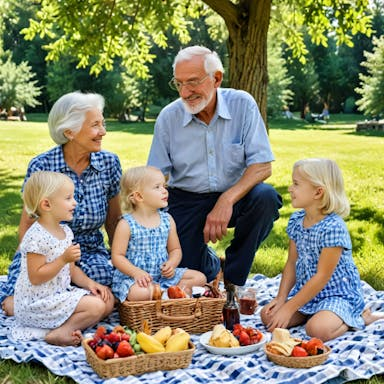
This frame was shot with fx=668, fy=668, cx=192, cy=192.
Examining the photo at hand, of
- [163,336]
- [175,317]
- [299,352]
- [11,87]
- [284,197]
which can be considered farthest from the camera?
[11,87]

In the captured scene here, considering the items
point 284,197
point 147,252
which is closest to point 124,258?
point 147,252

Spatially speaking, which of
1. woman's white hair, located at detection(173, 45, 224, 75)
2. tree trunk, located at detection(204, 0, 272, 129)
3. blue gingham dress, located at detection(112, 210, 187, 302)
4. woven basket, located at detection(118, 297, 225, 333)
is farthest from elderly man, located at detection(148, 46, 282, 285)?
tree trunk, located at detection(204, 0, 272, 129)

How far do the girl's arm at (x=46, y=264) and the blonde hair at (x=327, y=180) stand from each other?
4.70ft

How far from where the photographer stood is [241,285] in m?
4.86

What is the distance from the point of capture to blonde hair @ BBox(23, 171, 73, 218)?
3783mm

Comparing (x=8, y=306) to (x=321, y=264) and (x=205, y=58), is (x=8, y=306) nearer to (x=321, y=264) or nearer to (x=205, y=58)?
(x=321, y=264)

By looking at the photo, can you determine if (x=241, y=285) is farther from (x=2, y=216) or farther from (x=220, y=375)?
(x=2, y=216)

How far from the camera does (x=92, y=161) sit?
14.4ft

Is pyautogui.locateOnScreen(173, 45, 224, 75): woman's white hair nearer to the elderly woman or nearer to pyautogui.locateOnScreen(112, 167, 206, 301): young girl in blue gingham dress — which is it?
the elderly woman

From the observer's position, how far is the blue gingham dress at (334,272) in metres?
3.94

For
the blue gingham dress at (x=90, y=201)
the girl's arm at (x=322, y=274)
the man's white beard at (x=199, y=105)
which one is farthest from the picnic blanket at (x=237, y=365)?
the man's white beard at (x=199, y=105)

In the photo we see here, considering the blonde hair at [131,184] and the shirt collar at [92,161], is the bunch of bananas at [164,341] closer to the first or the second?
the blonde hair at [131,184]

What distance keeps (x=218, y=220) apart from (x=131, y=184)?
0.63 meters

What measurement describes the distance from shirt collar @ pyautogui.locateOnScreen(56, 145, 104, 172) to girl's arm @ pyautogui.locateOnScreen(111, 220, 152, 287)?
1.48ft
